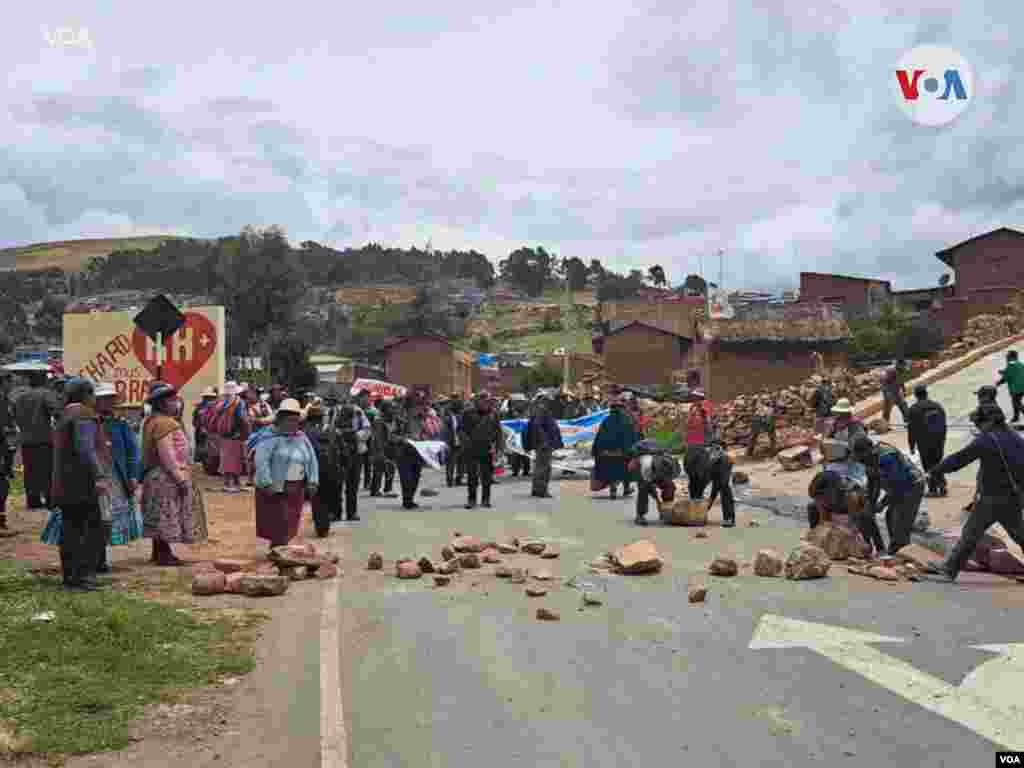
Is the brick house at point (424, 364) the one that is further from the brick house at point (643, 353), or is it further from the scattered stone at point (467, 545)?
the scattered stone at point (467, 545)

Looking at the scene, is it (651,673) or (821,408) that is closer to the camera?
(651,673)

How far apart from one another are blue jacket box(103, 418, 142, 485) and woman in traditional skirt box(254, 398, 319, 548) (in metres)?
1.58

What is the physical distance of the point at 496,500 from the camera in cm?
1905

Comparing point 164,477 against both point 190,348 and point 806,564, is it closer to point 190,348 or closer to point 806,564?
point 806,564

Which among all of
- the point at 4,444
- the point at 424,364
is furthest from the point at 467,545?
the point at 424,364

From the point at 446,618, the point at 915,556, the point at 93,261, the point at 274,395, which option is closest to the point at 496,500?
the point at 274,395

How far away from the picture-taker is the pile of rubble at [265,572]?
9938 millimetres

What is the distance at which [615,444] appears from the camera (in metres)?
19.0

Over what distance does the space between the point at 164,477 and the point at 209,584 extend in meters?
1.75

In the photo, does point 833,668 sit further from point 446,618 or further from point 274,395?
point 274,395

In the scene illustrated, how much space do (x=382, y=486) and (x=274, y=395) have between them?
295 cm

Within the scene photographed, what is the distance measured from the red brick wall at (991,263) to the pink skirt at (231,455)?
44998mm

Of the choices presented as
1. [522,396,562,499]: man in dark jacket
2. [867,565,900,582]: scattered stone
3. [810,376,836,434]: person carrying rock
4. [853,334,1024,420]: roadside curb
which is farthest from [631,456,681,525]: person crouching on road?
[853,334,1024,420]: roadside curb

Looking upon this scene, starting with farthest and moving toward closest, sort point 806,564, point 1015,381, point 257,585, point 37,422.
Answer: point 1015,381
point 37,422
point 806,564
point 257,585
